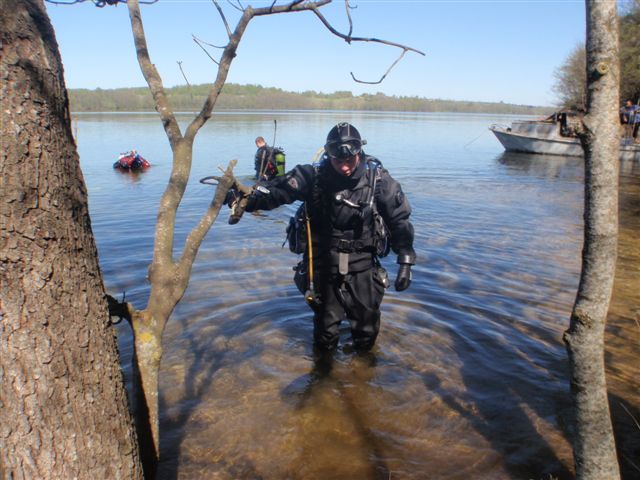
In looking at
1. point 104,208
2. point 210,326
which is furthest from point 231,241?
point 104,208

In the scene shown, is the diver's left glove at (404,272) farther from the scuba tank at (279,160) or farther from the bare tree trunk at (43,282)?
the scuba tank at (279,160)

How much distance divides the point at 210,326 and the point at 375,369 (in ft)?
6.28

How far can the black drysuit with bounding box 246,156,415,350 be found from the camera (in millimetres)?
3945

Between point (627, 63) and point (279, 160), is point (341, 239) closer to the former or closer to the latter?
point (279, 160)

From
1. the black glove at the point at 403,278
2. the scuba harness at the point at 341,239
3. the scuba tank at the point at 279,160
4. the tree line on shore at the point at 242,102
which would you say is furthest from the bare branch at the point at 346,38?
the tree line on shore at the point at 242,102

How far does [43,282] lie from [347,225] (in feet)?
9.28

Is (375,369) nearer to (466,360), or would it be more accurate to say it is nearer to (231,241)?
(466,360)

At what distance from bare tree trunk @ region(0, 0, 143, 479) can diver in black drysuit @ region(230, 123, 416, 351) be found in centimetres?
229

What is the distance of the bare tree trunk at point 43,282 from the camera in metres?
1.33

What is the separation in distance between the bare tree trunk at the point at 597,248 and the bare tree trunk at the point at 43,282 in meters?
1.92

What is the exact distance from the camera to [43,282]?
140 cm

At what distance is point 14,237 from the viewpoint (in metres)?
1.34

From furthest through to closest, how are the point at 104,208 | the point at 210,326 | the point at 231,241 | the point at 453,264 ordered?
the point at 104,208 → the point at 231,241 → the point at 453,264 → the point at 210,326

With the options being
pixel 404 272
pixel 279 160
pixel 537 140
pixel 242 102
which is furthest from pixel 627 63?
pixel 242 102
